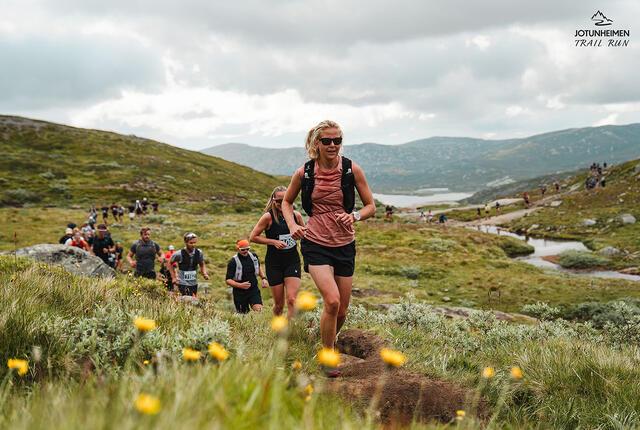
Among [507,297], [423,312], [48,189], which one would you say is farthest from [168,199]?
[423,312]

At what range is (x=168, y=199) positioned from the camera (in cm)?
6166

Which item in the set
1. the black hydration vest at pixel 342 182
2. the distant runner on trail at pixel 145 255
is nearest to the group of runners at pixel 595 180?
the distant runner on trail at pixel 145 255

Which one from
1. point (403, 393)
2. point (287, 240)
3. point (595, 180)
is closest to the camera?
point (403, 393)

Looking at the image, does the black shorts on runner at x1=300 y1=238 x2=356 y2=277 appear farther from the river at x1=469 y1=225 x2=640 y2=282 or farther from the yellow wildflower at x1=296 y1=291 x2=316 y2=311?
the river at x1=469 y1=225 x2=640 y2=282

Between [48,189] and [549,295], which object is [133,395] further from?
[48,189]

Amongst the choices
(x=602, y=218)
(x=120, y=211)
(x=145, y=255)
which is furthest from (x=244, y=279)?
(x=602, y=218)

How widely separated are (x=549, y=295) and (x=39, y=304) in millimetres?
18815

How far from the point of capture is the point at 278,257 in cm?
691

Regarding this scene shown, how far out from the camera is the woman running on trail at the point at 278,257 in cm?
680

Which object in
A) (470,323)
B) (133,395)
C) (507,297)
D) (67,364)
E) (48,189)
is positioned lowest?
(507,297)

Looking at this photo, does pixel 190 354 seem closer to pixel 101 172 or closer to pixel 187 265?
pixel 187 265

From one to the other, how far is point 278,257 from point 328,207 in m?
2.48

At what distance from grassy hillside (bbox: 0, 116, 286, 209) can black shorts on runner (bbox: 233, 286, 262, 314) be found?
173 feet

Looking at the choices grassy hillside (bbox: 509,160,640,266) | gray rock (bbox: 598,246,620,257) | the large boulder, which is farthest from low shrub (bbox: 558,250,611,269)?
the large boulder
